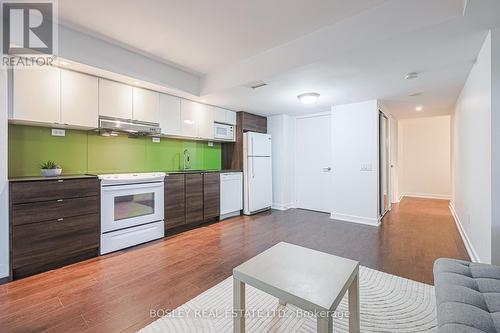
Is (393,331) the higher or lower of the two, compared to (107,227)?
lower

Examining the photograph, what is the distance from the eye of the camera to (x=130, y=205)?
304cm

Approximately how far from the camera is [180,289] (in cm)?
205

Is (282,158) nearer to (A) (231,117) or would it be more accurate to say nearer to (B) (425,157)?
(A) (231,117)

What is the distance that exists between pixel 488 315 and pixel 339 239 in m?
2.37

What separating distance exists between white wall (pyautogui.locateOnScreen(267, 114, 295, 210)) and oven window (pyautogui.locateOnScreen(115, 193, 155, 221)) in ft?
10.3

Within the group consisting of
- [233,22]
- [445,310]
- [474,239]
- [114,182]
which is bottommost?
[474,239]

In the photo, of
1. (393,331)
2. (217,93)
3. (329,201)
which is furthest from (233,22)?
(329,201)

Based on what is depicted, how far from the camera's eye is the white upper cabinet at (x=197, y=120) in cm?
396

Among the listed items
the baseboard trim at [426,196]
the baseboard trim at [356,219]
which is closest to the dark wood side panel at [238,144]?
the baseboard trim at [356,219]

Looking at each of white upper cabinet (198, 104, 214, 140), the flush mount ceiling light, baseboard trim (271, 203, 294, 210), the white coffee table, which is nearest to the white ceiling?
the flush mount ceiling light

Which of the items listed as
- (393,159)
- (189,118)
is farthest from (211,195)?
(393,159)

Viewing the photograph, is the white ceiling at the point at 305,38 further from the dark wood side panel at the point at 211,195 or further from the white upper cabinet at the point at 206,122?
the dark wood side panel at the point at 211,195

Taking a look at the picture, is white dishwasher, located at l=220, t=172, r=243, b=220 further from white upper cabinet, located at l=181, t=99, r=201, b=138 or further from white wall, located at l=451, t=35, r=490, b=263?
white wall, located at l=451, t=35, r=490, b=263

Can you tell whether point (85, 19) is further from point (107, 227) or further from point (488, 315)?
point (488, 315)
